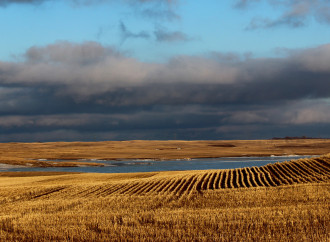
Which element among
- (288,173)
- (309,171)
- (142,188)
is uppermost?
(309,171)

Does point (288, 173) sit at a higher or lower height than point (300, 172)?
lower

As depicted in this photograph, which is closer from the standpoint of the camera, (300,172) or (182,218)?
(182,218)

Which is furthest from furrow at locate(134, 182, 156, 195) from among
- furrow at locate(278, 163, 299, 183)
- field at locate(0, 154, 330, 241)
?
furrow at locate(278, 163, 299, 183)

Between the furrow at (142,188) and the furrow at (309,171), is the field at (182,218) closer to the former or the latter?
the furrow at (142,188)

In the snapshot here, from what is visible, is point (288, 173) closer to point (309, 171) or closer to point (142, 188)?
point (309, 171)

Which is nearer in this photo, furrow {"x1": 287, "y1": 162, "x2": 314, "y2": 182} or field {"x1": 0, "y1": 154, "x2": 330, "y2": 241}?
field {"x1": 0, "y1": 154, "x2": 330, "y2": 241}

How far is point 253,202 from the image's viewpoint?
2148 cm

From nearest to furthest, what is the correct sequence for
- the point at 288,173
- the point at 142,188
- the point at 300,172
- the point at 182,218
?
the point at 182,218 → the point at 142,188 → the point at 300,172 → the point at 288,173

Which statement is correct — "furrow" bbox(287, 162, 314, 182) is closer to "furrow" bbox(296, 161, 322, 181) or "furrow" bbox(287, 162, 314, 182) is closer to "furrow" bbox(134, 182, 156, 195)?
"furrow" bbox(296, 161, 322, 181)

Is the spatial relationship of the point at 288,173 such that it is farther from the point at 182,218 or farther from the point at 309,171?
the point at 182,218

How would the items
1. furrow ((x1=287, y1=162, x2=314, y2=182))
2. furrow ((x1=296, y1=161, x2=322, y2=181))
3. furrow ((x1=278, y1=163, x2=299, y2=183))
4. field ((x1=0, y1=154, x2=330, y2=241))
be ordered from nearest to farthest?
1. field ((x1=0, y1=154, x2=330, y2=241))
2. furrow ((x1=287, y1=162, x2=314, y2=182))
3. furrow ((x1=278, y1=163, x2=299, y2=183))
4. furrow ((x1=296, y1=161, x2=322, y2=181))

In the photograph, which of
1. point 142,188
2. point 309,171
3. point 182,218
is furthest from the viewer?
point 309,171

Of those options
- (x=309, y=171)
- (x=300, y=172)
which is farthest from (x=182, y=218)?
(x=300, y=172)

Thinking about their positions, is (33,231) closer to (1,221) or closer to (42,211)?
(1,221)
